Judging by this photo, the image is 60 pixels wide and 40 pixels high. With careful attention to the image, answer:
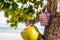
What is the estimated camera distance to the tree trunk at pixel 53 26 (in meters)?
→ 1.83

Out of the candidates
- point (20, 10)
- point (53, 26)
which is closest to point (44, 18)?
point (53, 26)

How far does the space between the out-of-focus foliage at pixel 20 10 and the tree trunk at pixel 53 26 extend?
2.42 feet

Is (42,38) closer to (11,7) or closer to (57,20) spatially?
(57,20)

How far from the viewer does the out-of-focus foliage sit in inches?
105

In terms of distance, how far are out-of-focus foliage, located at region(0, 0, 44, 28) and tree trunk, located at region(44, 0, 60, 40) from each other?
0.74 m

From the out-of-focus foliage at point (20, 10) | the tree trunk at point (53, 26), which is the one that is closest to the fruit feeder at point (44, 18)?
the tree trunk at point (53, 26)

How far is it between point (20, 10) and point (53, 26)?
1.06m

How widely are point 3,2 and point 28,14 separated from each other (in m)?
0.39

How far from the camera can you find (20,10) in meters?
2.86

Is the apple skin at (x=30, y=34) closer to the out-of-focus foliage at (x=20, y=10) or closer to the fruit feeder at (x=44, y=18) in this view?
the fruit feeder at (x=44, y=18)

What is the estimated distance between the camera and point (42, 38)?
6.25ft

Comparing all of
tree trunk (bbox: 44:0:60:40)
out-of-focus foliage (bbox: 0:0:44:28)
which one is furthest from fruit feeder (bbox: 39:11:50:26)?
out-of-focus foliage (bbox: 0:0:44:28)

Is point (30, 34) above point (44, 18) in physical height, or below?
below

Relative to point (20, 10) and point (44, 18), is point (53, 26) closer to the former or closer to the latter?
point (44, 18)
